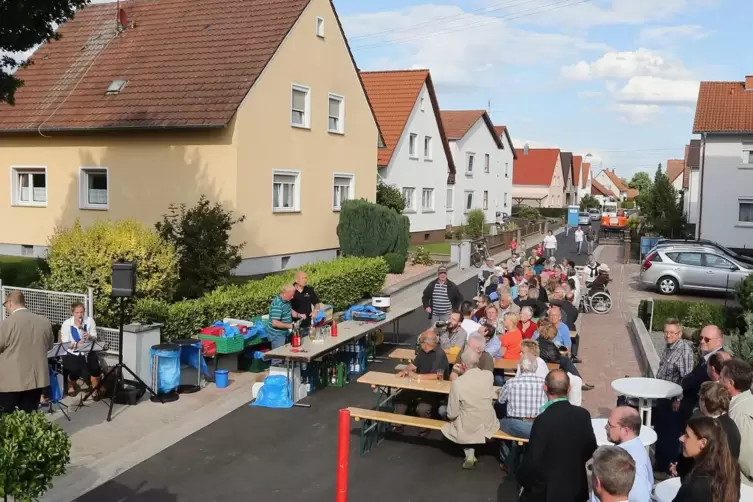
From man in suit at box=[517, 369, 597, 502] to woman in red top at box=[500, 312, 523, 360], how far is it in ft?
17.2

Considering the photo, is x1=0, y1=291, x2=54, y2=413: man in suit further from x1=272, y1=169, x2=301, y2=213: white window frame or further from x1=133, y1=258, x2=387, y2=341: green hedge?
x1=272, y1=169, x2=301, y2=213: white window frame

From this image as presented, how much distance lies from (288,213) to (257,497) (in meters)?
16.2

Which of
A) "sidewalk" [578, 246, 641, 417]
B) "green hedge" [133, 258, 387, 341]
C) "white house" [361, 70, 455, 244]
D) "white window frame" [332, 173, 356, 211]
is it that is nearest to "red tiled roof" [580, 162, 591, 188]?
"white house" [361, 70, 455, 244]

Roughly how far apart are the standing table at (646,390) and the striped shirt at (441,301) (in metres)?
5.64

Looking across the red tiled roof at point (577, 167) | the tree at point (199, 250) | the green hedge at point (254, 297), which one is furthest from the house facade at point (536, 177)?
the tree at point (199, 250)

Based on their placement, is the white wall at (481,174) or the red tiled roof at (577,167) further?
the red tiled roof at (577,167)

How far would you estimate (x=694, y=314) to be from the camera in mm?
16734

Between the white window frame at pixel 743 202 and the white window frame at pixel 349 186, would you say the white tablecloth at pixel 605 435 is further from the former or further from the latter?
the white window frame at pixel 743 202

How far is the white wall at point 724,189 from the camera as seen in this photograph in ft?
111

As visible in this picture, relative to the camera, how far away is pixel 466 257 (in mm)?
30828

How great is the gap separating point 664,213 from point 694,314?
1003 inches

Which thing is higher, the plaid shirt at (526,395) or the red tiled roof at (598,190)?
the red tiled roof at (598,190)

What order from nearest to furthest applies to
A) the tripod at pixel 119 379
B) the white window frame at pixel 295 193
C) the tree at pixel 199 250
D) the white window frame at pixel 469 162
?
the tripod at pixel 119 379, the tree at pixel 199 250, the white window frame at pixel 295 193, the white window frame at pixel 469 162

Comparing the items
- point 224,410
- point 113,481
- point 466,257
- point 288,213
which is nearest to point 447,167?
point 466,257
